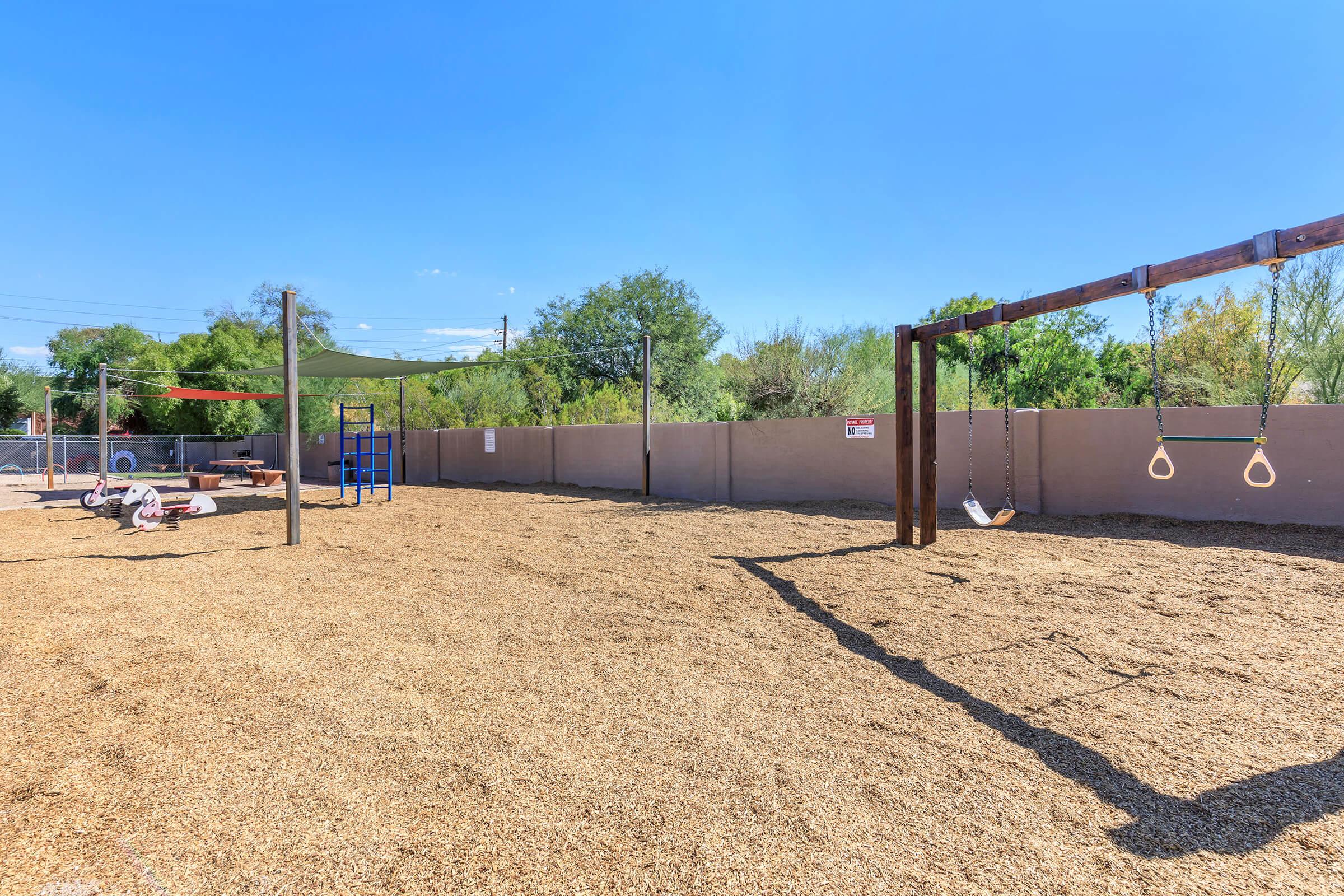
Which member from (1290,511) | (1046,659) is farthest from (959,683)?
(1290,511)

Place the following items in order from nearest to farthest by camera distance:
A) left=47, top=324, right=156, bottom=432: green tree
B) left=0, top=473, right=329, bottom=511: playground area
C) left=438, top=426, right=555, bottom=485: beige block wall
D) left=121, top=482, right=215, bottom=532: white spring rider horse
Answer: left=121, top=482, right=215, bottom=532: white spring rider horse
left=0, top=473, right=329, bottom=511: playground area
left=438, top=426, right=555, bottom=485: beige block wall
left=47, top=324, right=156, bottom=432: green tree

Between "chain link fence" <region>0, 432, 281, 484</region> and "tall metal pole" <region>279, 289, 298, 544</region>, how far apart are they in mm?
16076

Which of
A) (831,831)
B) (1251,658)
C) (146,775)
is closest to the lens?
(831,831)

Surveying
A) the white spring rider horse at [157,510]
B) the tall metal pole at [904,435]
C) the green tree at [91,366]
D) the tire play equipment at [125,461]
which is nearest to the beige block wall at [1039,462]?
the tall metal pole at [904,435]

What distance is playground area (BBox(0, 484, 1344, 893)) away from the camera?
1.74 m

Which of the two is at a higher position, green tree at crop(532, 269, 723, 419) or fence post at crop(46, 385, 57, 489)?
green tree at crop(532, 269, 723, 419)

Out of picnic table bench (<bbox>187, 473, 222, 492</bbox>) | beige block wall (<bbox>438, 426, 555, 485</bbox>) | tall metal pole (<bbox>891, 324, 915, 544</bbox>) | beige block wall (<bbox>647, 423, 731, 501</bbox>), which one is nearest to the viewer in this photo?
tall metal pole (<bbox>891, 324, 915, 544</bbox>)

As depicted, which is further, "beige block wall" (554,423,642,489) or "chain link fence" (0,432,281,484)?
"chain link fence" (0,432,281,484)

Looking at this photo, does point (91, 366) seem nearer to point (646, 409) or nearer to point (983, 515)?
point (646, 409)

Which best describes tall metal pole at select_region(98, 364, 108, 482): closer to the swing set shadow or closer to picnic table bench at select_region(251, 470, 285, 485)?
picnic table bench at select_region(251, 470, 285, 485)

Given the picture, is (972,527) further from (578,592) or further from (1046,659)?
(578,592)

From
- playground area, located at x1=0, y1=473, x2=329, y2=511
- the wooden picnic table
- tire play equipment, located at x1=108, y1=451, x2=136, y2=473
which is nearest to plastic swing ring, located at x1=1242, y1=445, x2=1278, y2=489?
playground area, located at x1=0, y1=473, x2=329, y2=511

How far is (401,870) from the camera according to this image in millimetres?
1699

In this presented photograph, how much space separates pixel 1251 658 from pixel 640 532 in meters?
5.48
